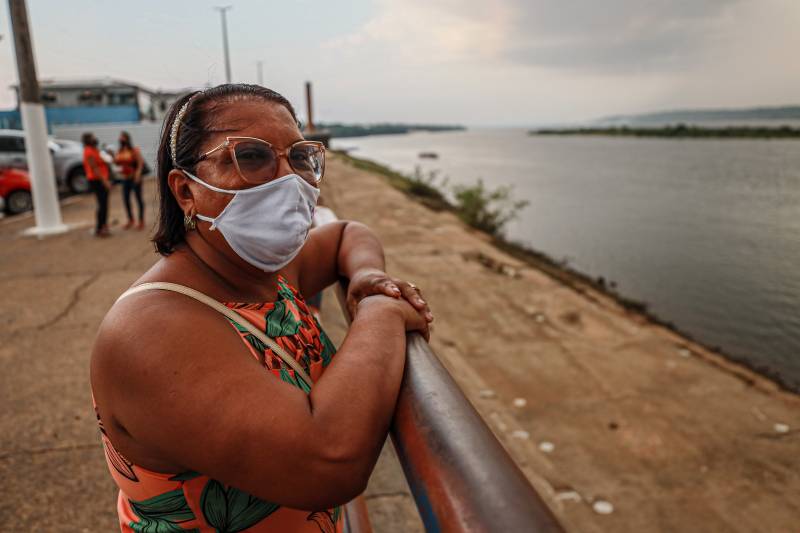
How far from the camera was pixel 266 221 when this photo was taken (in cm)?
133

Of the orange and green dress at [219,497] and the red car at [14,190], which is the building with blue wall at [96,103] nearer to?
the red car at [14,190]

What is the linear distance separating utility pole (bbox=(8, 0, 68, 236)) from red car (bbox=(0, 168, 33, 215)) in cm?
316

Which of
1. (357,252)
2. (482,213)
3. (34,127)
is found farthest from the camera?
(482,213)

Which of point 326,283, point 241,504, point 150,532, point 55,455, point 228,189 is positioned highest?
point 228,189

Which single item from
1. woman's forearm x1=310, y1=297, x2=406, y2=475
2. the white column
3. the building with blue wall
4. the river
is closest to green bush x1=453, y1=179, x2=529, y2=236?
the river

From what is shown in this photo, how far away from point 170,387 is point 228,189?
552mm

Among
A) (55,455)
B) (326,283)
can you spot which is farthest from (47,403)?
(326,283)

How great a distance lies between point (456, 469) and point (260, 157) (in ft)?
2.99

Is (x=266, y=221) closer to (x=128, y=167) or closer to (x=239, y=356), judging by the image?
(x=239, y=356)

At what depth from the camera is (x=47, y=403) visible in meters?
3.29

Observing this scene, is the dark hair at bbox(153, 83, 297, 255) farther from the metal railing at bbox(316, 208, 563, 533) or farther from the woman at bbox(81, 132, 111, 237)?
the woman at bbox(81, 132, 111, 237)

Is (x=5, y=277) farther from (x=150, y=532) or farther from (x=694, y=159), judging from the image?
(x=694, y=159)

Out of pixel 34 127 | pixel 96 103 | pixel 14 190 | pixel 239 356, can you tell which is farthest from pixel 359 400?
pixel 96 103

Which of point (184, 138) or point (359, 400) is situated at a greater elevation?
point (184, 138)
